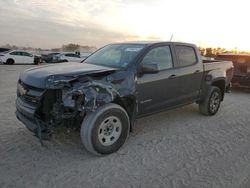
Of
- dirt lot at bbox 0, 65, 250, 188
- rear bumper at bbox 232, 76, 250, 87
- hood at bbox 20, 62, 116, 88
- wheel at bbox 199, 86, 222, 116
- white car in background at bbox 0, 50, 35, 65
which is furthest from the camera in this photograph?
white car in background at bbox 0, 50, 35, 65

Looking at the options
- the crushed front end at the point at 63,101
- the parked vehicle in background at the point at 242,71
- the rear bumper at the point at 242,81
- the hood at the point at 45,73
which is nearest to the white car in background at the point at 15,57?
the parked vehicle in background at the point at 242,71

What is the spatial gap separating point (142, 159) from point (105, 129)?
0.75 m

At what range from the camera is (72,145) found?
16.2ft

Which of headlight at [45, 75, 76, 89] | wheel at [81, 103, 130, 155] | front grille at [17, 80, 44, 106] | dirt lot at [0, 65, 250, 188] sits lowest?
dirt lot at [0, 65, 250, 188]

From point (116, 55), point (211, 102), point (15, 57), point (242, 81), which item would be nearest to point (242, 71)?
point (242, 81)

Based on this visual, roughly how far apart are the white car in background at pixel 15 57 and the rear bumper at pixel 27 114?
2538 centimetres

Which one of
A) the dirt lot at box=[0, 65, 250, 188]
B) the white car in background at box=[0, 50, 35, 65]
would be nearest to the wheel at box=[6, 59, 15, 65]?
the white car in background at box=[0, 50, 35, 65]

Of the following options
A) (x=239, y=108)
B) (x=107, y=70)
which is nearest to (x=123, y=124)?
(x=107, y=70)

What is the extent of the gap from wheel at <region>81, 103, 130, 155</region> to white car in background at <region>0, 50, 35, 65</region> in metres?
26.1

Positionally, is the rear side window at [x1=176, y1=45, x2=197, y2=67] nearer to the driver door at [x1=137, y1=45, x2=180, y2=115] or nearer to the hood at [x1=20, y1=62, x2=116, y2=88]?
the driver door at [x1=137, y1=45, x2=180, y2=115]

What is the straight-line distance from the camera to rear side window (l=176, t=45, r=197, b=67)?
242 inches

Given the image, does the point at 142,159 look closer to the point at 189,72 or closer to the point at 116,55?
the point at 116,55

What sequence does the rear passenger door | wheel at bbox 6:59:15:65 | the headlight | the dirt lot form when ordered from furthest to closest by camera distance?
wheel at bbox 6:59:15:65 < the rear passenger door < the headlight < the dirt lot

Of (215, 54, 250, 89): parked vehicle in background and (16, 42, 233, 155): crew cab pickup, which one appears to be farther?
(215, 54, 250, 89): parked vehicle in background
